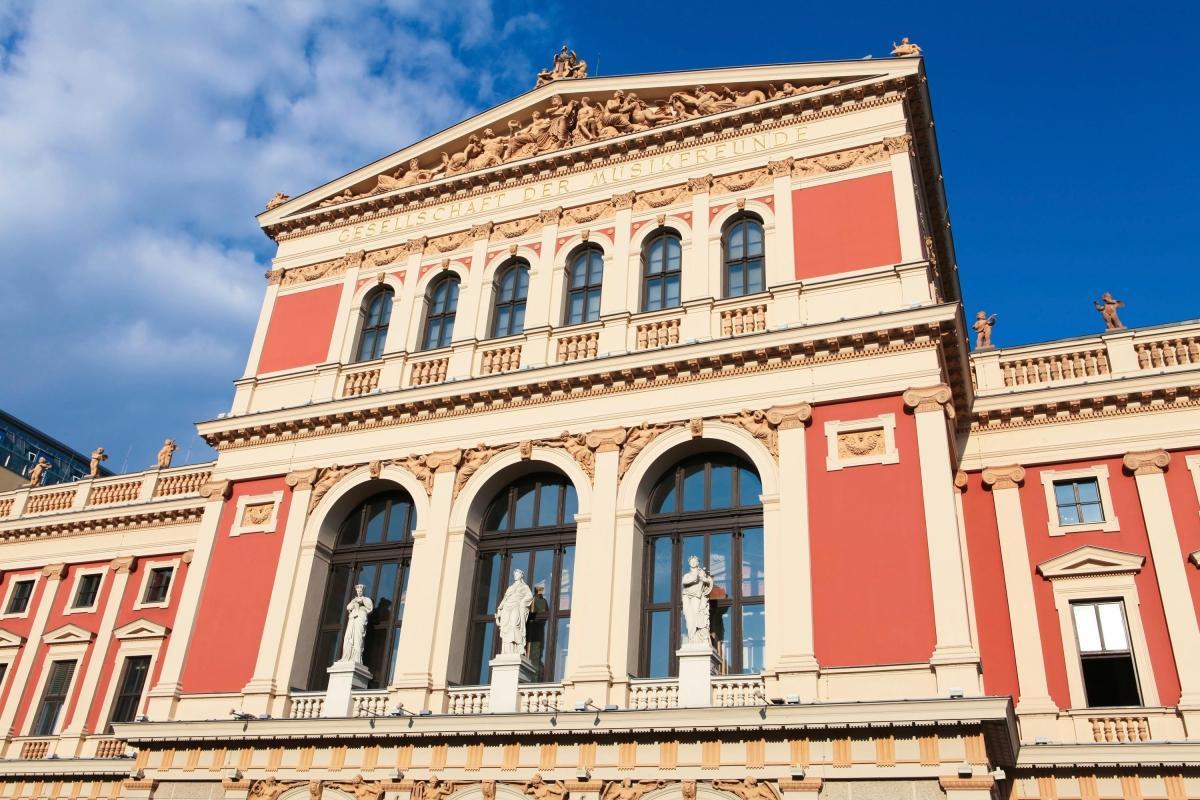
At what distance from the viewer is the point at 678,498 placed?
20.2m

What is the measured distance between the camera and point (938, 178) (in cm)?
2383

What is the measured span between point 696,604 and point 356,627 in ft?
23.1

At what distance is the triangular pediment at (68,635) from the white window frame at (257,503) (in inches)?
331

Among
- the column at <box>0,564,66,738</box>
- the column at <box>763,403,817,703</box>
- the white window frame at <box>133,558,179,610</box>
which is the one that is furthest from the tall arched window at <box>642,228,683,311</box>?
the column at <box>0,564,66,738</box>

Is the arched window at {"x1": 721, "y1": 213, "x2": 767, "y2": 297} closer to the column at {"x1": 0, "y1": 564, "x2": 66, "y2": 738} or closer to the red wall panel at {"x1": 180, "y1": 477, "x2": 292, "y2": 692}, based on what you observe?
the red wall panel at {"x1": 180, "y1": 477, "x2": 292, "y2": 692}

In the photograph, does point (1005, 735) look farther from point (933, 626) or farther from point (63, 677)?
point (63, 677)

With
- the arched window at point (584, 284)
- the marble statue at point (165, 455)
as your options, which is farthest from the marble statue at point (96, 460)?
the arched window at point (584, 284)

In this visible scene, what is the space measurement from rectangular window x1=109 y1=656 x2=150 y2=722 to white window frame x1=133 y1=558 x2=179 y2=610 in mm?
1414

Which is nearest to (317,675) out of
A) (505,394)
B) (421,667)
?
(421,667)

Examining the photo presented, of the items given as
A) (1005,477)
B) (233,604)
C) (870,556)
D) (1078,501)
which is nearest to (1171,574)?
(1078,501)

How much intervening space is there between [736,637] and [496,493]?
6045mm

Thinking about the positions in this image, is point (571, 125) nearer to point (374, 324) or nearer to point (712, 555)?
point (374, 324)

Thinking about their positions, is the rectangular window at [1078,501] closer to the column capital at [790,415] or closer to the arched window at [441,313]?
the column capital at [790,415]

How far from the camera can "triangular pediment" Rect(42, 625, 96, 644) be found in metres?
28.2
